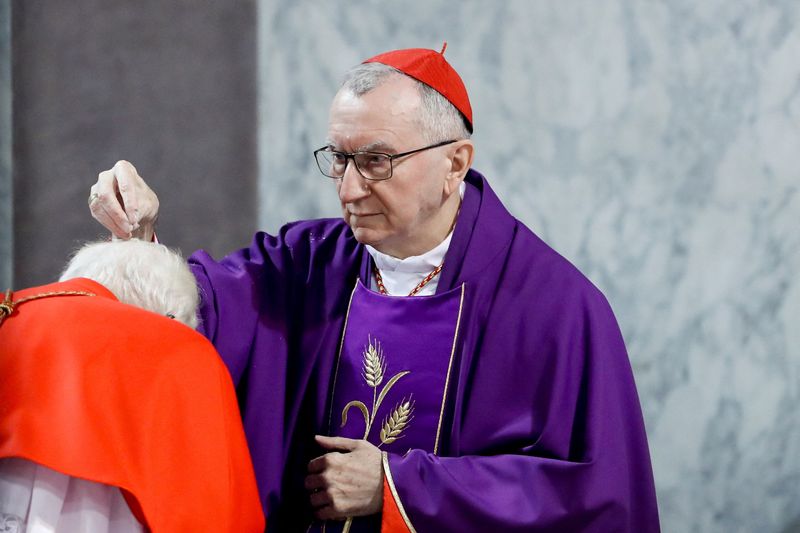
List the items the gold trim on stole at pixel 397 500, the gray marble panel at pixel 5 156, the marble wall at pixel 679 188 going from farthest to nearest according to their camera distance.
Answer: the gray marble panel at pixel 5 156 < the marble wall at pixel 679 188 < the gold trim on stole at pixel 397 500

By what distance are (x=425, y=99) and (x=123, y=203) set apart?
84cm

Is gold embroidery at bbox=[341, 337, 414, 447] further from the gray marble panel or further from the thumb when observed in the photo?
the gray marble panel

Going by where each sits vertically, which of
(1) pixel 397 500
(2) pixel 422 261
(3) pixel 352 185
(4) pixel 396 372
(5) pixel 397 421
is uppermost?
(3) pixel 352 185

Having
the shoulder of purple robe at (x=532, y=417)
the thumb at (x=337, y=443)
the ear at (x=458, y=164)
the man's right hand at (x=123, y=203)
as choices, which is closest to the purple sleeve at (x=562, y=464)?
the shoulder of purple robe at (x=532, y=417)

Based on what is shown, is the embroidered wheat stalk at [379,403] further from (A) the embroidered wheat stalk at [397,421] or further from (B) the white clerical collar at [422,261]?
(B) the white clerical collar at [422,261]

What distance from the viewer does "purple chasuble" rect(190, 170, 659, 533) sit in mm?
2463

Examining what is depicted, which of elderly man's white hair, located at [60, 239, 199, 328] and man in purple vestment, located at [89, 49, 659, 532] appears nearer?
elderly man's white hair, located at [60, 239, 199, 328]

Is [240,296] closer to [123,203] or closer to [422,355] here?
[123,203]

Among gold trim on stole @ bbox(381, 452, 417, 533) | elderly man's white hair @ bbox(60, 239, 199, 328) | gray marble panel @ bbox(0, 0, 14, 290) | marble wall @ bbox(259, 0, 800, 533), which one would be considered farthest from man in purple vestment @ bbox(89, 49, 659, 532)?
gray marble panel @ bbox(0, 0, 14, 290)

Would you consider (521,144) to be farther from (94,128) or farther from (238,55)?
(94,128)

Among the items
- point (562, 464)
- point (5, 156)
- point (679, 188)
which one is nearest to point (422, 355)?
point (562, 464)

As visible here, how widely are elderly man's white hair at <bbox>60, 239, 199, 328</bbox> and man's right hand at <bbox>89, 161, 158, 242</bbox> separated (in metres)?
0.32

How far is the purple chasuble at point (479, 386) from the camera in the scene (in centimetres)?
246

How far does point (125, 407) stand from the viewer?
1928mm
